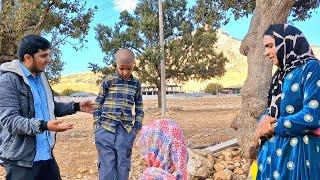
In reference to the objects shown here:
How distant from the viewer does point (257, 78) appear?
6203mm

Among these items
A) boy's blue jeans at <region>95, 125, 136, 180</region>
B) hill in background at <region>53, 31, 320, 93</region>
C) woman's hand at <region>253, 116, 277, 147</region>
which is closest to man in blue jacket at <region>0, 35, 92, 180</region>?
woman's hand at <region>253, 116, 277, 147</region>

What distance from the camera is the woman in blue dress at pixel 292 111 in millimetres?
3008

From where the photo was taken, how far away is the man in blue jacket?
3373 mm

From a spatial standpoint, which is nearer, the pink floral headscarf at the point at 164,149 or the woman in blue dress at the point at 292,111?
the woman in blue dress at the point at 292,111

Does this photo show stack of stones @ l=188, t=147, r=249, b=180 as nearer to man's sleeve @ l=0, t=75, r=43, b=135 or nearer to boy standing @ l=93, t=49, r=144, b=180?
boy standing @ l=93, t=49, r=144, b=180

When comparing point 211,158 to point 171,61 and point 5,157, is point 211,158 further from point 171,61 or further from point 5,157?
point 171,61

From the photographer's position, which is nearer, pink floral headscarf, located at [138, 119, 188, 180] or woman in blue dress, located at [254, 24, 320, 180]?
woman in blue dress, located at [254, 24, 320, 180]

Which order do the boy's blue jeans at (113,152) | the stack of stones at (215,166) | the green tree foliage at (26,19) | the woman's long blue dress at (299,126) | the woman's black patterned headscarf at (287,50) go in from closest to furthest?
the woman's long blue dress at (299,126) → the woman's black patterned headscarf at (287,50) → the boy's blue jeans at (113,152) → the stack of stones at (215,166) → the green tree foliage at (26,19)

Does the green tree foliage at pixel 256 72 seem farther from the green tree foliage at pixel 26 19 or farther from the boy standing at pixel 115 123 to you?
the green tree foliage at pixel 26 19

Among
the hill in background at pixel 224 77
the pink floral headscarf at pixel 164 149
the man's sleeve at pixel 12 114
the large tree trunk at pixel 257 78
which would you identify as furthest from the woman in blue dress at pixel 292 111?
the hill in background at pixel 224 77

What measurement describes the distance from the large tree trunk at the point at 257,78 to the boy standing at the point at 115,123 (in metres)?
1.54

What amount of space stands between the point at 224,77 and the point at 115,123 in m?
116

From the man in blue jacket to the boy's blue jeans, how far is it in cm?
157

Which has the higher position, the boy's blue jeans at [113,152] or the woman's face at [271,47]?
the woman's face at [271,47]
